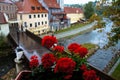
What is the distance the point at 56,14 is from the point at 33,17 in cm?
821

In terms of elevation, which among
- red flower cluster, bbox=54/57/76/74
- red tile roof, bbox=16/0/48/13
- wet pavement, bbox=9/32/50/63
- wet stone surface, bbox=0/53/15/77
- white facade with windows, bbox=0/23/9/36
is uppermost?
red tile roof, bbox=16/0/48/13

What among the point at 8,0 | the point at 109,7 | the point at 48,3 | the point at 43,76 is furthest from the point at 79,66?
the point at 48,3

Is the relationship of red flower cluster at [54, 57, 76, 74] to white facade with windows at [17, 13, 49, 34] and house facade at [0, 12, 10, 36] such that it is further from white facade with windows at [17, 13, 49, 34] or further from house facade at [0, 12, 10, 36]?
white facade with windows at [17, 13, 49, 34]

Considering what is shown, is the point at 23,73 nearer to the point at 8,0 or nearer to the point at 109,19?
the point at 109,19

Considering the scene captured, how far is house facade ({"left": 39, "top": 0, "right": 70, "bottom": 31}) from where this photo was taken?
49719 mm

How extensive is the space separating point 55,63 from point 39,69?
1.49ft

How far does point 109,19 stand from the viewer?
14.0m

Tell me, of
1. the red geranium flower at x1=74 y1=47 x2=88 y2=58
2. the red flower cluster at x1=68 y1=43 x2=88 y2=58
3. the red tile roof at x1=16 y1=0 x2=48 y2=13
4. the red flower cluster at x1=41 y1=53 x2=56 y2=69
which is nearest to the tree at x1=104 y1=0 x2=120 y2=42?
the red flower cluster at x1=68 y1=43 x2=88 y2=58

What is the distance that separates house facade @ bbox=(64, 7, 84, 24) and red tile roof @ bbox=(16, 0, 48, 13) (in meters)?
16.4

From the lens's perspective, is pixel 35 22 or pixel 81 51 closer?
pixel 81 51

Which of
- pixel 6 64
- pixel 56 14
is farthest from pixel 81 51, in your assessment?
pixel 56 14

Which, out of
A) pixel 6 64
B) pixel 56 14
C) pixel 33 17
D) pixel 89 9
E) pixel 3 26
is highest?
pixel 89 9

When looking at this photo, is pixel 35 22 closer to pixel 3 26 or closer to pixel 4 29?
pixel 3 26

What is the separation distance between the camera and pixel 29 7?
147 feet
